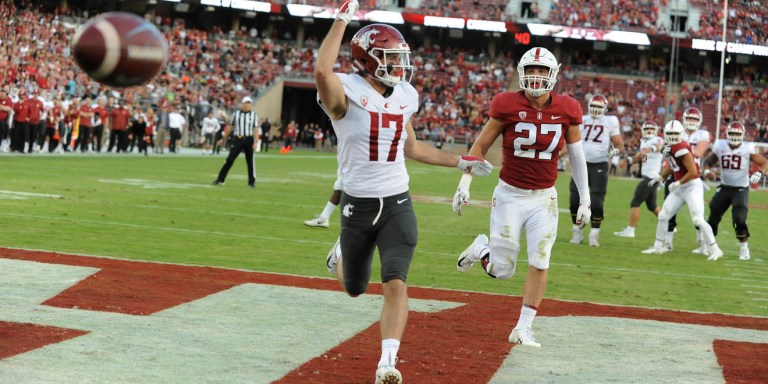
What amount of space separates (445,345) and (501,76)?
156 ft

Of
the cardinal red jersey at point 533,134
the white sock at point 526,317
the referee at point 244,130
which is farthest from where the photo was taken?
the referee at point 244,130

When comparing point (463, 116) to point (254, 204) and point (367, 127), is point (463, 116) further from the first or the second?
point (367, 127)

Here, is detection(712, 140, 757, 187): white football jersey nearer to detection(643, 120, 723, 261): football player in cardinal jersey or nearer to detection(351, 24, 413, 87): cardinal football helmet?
detection(643, 120, 723, 261): football player in cardinal jersey

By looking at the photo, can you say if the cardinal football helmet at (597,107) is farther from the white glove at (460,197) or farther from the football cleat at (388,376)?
the football cleat at (388,376)

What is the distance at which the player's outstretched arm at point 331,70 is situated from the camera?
5184mm

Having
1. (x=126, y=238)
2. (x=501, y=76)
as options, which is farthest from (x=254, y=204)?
(x=501, y=76)

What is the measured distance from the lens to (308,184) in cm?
2234

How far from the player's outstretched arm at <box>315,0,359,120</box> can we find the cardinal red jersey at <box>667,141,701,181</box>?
828 centimetres

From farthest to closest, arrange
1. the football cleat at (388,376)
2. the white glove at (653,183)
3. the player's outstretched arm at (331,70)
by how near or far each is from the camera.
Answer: the white glove at (653,183)
the player's outstretched arm at (331,70)
the football cleat at (388,376)

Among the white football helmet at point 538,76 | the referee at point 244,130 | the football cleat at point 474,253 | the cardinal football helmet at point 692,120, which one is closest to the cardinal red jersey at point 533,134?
the white football helmet at point 538,76

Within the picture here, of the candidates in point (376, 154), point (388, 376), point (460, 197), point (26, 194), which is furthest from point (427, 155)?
point (26, 194)

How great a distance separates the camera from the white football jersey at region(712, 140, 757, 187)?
1327cm

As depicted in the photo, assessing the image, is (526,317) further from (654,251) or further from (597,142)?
(597,142)

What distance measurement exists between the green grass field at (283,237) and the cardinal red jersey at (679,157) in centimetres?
103
